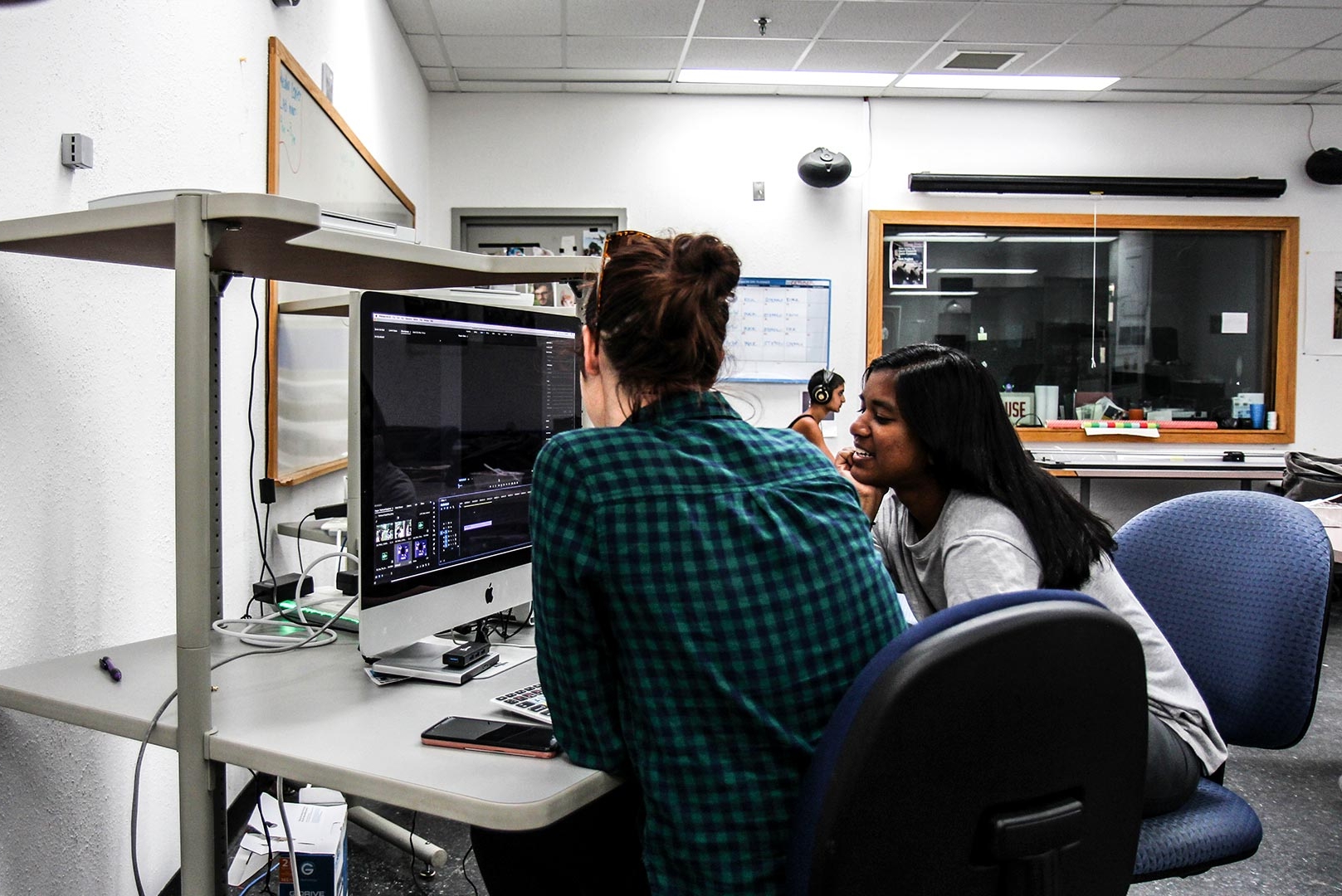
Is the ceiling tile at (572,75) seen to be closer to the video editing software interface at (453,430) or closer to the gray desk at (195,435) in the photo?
the video editing software interface at (453,430)

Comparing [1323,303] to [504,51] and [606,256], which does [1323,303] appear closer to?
[504,51]

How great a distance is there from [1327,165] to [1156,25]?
67.6 inches

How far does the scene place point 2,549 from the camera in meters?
1.18

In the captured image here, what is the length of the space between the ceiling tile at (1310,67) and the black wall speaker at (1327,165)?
0.39 metres

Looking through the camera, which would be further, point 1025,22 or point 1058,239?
point 1058,239

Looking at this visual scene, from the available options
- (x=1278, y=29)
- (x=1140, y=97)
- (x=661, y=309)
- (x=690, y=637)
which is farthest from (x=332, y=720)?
(x=1140, y=97)

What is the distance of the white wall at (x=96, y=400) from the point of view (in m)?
1.21

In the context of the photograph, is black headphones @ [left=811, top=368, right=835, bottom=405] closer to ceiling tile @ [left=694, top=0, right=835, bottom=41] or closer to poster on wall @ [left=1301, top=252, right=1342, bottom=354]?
ceiling tile @ [left=694, top=0, right=835, bottom=41]

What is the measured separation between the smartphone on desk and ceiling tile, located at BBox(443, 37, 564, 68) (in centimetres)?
382

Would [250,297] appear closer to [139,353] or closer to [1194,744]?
[139,353]

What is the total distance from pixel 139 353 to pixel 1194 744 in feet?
5.76

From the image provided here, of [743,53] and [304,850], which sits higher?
[743,53]

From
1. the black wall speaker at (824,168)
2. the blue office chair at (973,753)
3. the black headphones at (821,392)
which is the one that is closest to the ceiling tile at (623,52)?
the black wall speaker at (824,168)

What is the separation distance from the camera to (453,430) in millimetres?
1225
